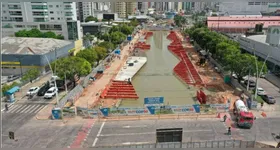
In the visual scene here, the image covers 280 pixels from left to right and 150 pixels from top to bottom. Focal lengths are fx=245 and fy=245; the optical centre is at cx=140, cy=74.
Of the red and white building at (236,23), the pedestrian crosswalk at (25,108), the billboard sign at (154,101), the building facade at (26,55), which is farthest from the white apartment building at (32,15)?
the billboard sign at (154,101)

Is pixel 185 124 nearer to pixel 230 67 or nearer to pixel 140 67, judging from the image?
pixel 230 67

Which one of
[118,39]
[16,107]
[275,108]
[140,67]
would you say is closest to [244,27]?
[118,39]

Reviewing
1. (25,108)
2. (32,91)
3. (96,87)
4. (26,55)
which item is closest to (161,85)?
(96,87)

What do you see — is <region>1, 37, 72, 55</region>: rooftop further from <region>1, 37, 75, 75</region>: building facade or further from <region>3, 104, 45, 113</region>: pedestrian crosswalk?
<region>3, 104, 45, 113</region>: pedestrian crosswalk

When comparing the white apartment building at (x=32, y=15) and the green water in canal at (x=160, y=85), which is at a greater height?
the white apartment building at (x=32, y=15)

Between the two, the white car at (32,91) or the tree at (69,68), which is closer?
the white car at (32,91)

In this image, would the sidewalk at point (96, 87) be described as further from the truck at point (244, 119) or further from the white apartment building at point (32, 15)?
the white apartment building at point (32, 15)

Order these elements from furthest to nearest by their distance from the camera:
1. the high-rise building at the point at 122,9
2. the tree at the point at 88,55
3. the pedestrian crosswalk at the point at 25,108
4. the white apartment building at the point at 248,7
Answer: the high-rise building at the point at 122,9 → the white apartment building at the point at 248,7 → the tree at the point at 88,55 → the pedestrian crosswalk at the point at 25,108
